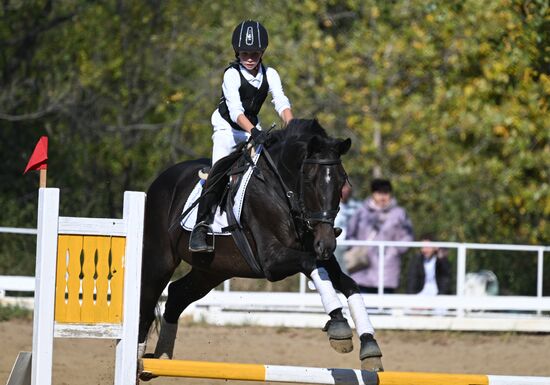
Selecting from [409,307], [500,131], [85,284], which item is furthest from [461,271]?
[85,284]

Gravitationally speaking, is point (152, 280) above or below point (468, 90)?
below

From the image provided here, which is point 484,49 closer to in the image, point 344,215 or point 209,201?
point 344,215

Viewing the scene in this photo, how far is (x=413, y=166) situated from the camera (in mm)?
18609

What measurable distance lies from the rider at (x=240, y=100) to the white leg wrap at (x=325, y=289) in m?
1.04

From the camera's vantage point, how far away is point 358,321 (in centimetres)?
604

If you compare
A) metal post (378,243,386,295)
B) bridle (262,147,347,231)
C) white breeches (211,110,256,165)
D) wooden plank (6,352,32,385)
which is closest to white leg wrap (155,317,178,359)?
white breeches (211,110,256,165)

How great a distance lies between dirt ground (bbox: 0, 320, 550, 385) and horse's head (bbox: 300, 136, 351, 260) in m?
2.86

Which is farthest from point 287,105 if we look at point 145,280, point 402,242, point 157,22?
point 157,22

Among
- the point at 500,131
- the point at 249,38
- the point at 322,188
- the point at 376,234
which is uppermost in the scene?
the point at 500,131

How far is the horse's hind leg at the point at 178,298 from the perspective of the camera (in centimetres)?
759

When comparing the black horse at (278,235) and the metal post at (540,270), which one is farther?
the metal post at (540,270)

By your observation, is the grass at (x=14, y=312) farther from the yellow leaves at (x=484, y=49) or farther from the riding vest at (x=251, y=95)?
the yellow leaves at (x=484, y=49)

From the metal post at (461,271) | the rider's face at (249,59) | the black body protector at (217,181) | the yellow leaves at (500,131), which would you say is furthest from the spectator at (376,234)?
the rider's face at (249,59)

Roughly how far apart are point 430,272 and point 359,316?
22.7 ft
